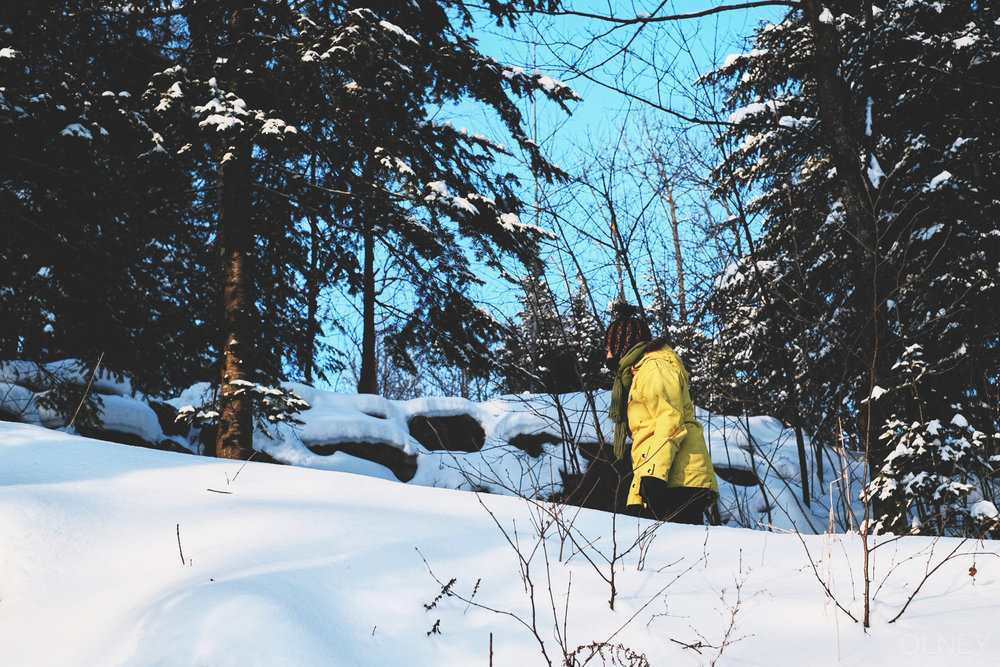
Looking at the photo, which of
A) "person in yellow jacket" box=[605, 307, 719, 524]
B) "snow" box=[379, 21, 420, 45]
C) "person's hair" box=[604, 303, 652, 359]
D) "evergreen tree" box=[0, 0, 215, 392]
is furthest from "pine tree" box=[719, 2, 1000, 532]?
"evergreen tree" box=[0, 0, 215, 392]

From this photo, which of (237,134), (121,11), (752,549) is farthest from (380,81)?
(752,549)

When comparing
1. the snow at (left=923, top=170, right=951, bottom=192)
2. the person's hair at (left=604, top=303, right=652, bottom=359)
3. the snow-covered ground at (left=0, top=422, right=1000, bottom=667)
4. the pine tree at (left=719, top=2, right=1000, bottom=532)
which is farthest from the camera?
the snow at (left=923, top=170, right=951, bottom=192)

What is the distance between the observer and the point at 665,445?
11.2 feet

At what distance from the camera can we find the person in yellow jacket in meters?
3.35

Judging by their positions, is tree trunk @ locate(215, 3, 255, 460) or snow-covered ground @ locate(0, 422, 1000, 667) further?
tree trunk @ locate(215, 3, 255, 460)

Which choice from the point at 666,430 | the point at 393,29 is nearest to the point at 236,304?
the point at 393,29

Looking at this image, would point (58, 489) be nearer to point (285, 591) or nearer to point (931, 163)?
point (285, 591)

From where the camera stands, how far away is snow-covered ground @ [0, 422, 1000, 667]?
5.70ft

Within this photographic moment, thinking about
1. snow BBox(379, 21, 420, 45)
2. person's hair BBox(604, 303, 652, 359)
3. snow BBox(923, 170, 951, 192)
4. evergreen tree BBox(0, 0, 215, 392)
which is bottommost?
person's hair BBox(604, 303, 652, 359)

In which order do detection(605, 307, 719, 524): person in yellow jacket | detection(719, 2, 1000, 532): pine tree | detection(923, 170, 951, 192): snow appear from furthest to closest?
detection(923, 170, 951, 192): snow, detection(719, 2, 1000, 532): pine tree, detection(605, 307, 719, 524): person in yellow jacket

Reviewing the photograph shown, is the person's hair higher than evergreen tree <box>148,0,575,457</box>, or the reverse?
evergreen tree <box>148,0,575,457</box>

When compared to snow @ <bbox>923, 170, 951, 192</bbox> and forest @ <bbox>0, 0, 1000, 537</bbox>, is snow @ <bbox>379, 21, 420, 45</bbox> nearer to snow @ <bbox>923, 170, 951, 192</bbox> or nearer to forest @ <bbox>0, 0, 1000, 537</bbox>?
forest @ <bbox>0, 0, 1000, 537</bbox>

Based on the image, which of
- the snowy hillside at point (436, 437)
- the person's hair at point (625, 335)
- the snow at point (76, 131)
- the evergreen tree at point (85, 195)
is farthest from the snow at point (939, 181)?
the snow at point (76, 131)

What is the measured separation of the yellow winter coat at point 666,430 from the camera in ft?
11.0
